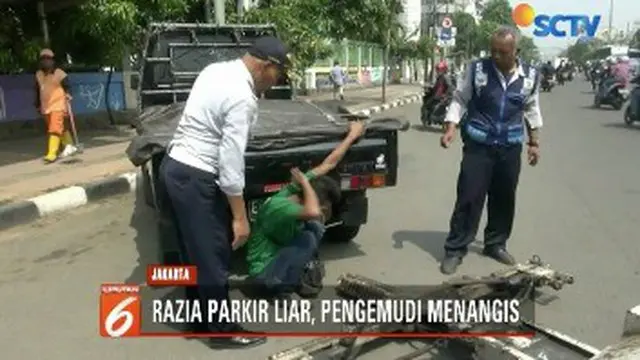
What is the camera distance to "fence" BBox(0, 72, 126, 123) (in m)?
11.4

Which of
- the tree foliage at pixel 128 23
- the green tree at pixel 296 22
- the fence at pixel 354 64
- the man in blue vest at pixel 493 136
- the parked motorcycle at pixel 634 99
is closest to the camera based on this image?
the man in blue vest at pixel 493 136

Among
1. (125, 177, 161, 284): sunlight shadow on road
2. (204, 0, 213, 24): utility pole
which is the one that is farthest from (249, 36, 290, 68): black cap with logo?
(204, 0, 213, 24): utility pole

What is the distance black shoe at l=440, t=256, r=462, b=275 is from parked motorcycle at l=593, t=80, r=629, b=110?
1533 centimetres

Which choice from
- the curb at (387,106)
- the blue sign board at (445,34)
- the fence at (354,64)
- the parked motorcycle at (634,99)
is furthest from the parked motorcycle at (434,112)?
the blue sign board at (445,34)

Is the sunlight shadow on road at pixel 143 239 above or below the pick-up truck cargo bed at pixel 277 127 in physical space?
below

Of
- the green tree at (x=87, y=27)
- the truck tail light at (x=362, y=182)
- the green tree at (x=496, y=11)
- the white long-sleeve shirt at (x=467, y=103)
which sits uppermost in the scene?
the green tree at (x=496, y=11)

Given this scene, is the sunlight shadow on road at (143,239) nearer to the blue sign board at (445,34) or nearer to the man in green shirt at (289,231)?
the man in green shirt at (289,231)

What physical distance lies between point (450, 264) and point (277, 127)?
160cm

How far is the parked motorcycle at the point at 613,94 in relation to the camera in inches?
711

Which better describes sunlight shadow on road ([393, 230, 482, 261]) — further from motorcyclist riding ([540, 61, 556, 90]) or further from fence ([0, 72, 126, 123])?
motorcyclist riding ([540, 61, 556, 90])

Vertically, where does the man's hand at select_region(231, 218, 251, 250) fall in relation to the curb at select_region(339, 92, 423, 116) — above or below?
above

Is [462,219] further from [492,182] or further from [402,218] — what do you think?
[402,218]

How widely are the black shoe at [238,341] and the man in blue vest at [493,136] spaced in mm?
1665

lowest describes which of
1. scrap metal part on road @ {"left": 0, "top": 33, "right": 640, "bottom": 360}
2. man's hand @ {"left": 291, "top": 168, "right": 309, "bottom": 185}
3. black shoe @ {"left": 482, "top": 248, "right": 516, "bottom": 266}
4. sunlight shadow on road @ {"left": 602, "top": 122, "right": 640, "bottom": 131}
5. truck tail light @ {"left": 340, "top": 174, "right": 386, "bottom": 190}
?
sunlight shadow on road @ {"left": 602, "top": 122, "right": 640, "bottom": 131}
